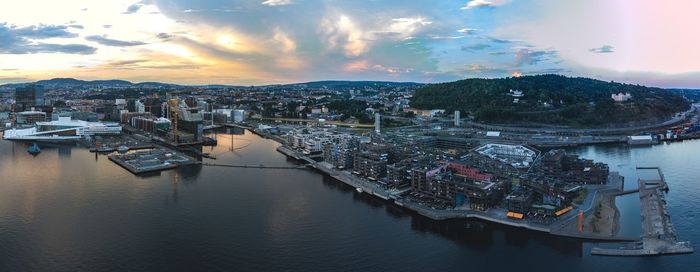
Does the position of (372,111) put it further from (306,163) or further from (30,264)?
(30,264)

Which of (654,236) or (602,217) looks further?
(602,217)

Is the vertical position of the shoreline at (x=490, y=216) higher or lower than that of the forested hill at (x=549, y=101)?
lower

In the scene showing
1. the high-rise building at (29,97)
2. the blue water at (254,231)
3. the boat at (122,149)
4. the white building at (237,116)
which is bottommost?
the blue water at (254,231)

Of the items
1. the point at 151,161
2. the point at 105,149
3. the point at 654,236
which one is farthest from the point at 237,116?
the point at 654,236

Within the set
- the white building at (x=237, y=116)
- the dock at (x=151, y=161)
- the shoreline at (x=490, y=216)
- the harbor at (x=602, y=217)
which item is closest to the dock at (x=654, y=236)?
the harbor at (x=602, y=217)

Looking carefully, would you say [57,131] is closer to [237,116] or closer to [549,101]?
[237,116]

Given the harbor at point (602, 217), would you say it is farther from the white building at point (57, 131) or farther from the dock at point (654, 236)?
the white building at point (57, 131)

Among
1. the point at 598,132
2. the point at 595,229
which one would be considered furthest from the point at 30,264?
the point at 598,132

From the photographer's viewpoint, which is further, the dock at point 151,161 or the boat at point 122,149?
the boat at point 122,149
